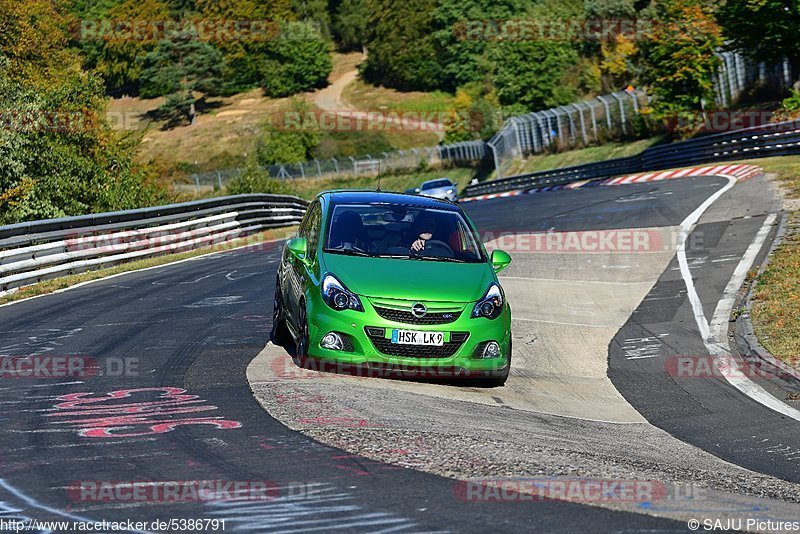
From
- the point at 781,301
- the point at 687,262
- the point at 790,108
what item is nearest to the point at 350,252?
the point at 781,301

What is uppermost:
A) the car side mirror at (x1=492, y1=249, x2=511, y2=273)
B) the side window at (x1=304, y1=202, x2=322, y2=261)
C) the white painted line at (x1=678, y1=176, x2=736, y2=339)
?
the side window at (x1=304, y1=202, x2=322, y2=261)

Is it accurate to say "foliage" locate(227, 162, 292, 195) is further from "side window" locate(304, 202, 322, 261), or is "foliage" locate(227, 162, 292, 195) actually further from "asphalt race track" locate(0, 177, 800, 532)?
"side window" locate(304, 202, 322, 261)

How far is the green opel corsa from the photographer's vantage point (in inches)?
388

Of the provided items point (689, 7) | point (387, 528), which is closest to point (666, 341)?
point (387, 528)

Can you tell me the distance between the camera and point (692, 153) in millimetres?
41000

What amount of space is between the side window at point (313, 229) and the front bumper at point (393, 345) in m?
1.01

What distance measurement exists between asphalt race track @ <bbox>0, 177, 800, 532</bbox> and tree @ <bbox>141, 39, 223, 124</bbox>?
96962 millimetres

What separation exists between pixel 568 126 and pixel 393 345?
52804 mm

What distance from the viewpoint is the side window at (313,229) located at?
11047 mm

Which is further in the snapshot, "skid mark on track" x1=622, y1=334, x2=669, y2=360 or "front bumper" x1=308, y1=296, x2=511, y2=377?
"skid mark on track" x1=622, y1=334, x2=669, y2=360

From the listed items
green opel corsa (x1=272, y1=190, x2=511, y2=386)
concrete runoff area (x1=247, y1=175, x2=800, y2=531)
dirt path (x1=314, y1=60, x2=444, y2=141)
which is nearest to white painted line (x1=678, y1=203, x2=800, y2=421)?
concrete runoff area (x1=247, y1=175, x2=800, y2=531)

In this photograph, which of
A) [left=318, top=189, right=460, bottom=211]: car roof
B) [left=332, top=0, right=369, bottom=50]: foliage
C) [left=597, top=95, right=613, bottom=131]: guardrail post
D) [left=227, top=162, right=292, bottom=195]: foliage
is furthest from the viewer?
[left=332, top=0, right=369, bottom=50]: foliage

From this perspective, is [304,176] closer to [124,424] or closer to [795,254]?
[795,254]

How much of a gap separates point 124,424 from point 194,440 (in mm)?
808
